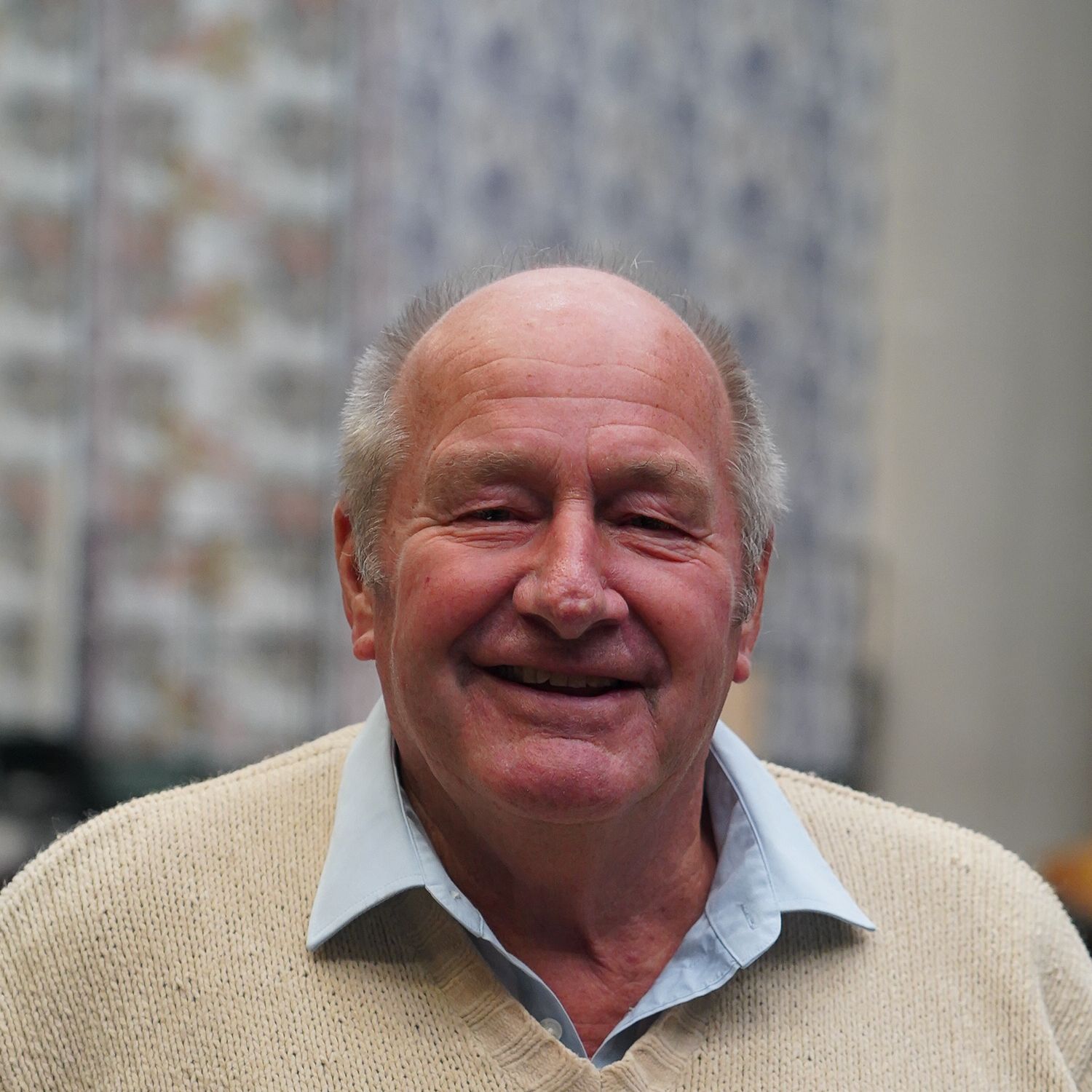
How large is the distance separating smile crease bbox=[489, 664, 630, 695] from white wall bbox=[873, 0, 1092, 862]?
377cm

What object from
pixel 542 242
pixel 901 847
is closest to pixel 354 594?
pixel 901 847

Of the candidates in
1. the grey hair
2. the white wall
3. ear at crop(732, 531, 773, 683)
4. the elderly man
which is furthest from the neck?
the white wall

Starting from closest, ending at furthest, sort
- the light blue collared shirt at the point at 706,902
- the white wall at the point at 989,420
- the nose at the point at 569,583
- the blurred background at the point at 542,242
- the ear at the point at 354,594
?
1. the nose at the point at 569,583
2. the light blue collared shirt at the point at 706,902
3. the ear at the point at 354,594
4. the blurred background at the point at 542,242
5. the white wall at the point at 989,420

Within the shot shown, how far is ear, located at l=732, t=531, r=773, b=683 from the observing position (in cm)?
145

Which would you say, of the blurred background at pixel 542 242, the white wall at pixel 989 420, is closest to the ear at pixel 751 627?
the blurred background at pixel 542 242

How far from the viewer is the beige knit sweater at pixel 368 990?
4.25 feet

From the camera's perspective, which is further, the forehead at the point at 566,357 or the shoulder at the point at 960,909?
the shoulder at the point at 960,909

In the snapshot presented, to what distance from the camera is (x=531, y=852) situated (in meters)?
1.34

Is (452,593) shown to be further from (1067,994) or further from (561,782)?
(1067,994)

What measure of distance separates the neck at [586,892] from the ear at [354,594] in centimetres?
13

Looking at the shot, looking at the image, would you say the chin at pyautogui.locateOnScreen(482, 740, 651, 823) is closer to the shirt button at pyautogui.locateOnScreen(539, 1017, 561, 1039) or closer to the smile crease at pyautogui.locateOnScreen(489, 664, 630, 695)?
the smile crease at pyautogui.locateOnScreen(489, 664, 630, 695)

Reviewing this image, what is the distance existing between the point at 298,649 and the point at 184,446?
2.13 ft

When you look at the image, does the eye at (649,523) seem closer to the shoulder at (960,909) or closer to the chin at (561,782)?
the chin at (561,782)

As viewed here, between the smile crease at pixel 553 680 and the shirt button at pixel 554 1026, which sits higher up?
the smile crease at pixel 553 680
